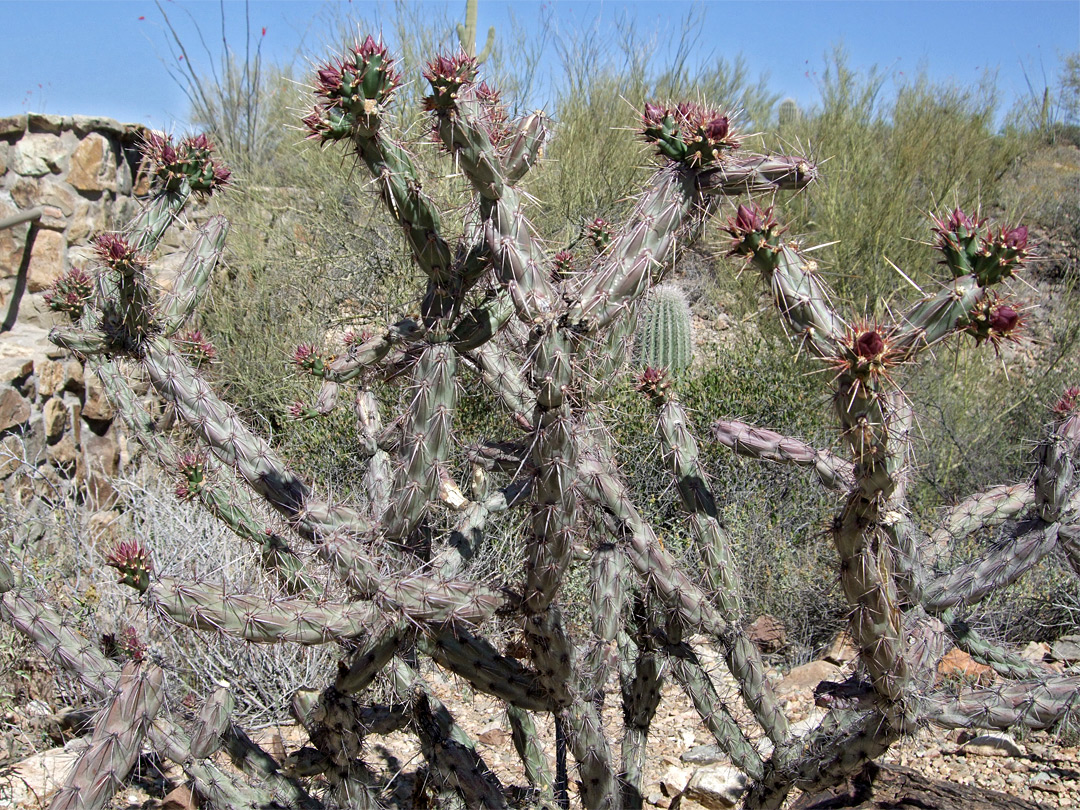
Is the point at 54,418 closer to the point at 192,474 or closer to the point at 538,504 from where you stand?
the point at 192,474

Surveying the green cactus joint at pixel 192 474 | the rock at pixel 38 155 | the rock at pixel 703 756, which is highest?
the rock at pixel 38 155

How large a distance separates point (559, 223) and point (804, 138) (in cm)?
408

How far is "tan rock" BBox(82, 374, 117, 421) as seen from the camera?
19.7 ft

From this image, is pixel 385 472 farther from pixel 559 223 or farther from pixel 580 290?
pixel 559 223

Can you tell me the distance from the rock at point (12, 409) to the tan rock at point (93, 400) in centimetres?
67

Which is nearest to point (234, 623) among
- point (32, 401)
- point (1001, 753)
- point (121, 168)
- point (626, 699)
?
point (626, 699)

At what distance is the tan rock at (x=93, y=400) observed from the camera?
6.01 meters

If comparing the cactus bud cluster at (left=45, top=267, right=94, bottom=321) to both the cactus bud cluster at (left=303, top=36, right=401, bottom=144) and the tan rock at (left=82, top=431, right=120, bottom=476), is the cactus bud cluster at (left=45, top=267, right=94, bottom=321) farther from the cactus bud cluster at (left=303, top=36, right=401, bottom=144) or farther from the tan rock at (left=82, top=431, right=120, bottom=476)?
the tan rock at (left=82, top=431, right=120, bottom=476)

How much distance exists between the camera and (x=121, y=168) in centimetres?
673

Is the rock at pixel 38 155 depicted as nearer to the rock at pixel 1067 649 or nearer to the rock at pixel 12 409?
the rock at pixel 12 409

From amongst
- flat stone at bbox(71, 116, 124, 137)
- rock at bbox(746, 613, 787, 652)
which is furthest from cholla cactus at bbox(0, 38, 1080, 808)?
flat stone at bbox(71, 116, 124, 137)

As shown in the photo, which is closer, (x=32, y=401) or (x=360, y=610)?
(x=360, y=610)

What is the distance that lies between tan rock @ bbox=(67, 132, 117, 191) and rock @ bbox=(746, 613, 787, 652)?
17.6 ft

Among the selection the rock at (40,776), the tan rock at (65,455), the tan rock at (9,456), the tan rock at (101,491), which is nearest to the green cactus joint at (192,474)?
the rock at (40,776)
